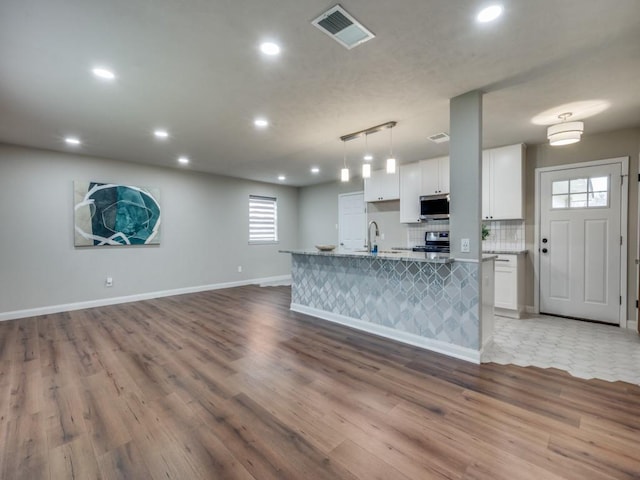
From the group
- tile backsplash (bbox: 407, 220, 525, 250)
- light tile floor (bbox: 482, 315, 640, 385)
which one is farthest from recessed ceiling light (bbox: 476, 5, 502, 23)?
tile backsplash (bbox: 407, 220, 525, 250)

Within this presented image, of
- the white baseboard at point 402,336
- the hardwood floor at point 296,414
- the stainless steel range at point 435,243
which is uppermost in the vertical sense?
the stainless steel range at point 435,243

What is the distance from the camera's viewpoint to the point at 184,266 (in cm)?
618

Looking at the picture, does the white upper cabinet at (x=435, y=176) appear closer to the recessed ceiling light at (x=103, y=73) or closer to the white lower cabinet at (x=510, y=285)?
the white lower cabinet at (x=510, y=285)

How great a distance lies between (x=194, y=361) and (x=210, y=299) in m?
2.80

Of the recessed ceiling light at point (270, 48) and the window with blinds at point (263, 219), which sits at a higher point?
the recessed ceiling light at point (270, 48)

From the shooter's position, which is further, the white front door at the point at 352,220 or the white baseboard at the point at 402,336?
the white front door at the point at 352,220

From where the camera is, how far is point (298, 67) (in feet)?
7.96

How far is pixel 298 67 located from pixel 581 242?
431 cm

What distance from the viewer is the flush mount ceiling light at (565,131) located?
3422mm

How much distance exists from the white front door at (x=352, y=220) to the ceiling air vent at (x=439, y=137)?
2657 mm

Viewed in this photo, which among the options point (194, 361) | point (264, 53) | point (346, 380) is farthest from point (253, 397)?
point (264, 53)

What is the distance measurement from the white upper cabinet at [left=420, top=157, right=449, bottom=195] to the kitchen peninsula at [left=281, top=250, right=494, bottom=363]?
216 cm

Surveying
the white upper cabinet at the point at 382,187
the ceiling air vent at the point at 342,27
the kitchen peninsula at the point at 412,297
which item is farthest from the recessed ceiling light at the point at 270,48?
the white upper cabinet at the point at 382,187

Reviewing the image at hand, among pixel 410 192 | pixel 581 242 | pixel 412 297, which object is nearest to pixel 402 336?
pixel 412 297
